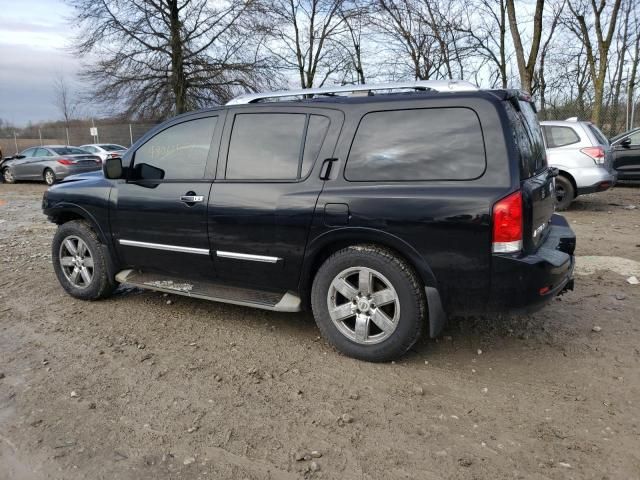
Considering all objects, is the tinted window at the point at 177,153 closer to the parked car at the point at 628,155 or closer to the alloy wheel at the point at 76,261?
the alloy wheel at the point at 76,261

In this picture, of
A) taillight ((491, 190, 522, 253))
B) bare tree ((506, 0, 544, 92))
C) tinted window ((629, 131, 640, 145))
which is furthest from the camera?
bare tree ((506, 0, 544, 92))

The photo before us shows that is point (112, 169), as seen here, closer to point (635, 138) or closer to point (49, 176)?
point (635, 138)

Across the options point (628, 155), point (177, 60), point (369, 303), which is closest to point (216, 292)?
point (369, 303)

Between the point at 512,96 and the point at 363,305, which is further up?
the point at 512,96

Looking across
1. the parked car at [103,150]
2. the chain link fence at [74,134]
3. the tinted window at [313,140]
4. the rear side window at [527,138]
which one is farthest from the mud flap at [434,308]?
the chain link fence at [74,134]

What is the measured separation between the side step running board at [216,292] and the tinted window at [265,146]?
0.88 metres

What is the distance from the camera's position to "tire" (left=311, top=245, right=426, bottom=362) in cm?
334

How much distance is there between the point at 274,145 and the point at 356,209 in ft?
2.91

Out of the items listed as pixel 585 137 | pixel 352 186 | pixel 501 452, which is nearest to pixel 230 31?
pixel 585 137

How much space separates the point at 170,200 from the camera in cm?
417


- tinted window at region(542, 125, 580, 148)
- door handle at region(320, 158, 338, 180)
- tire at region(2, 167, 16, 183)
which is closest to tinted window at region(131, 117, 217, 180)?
door handle at region(320, 158, 338, 180)

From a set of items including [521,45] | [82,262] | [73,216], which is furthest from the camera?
[521,45]

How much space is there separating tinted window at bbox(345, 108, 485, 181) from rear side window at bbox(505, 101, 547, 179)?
0.82 ft

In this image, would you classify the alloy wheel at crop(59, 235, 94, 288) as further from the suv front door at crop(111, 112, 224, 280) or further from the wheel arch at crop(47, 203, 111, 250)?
the suv front door at crop(111, 112, 224, 280)
